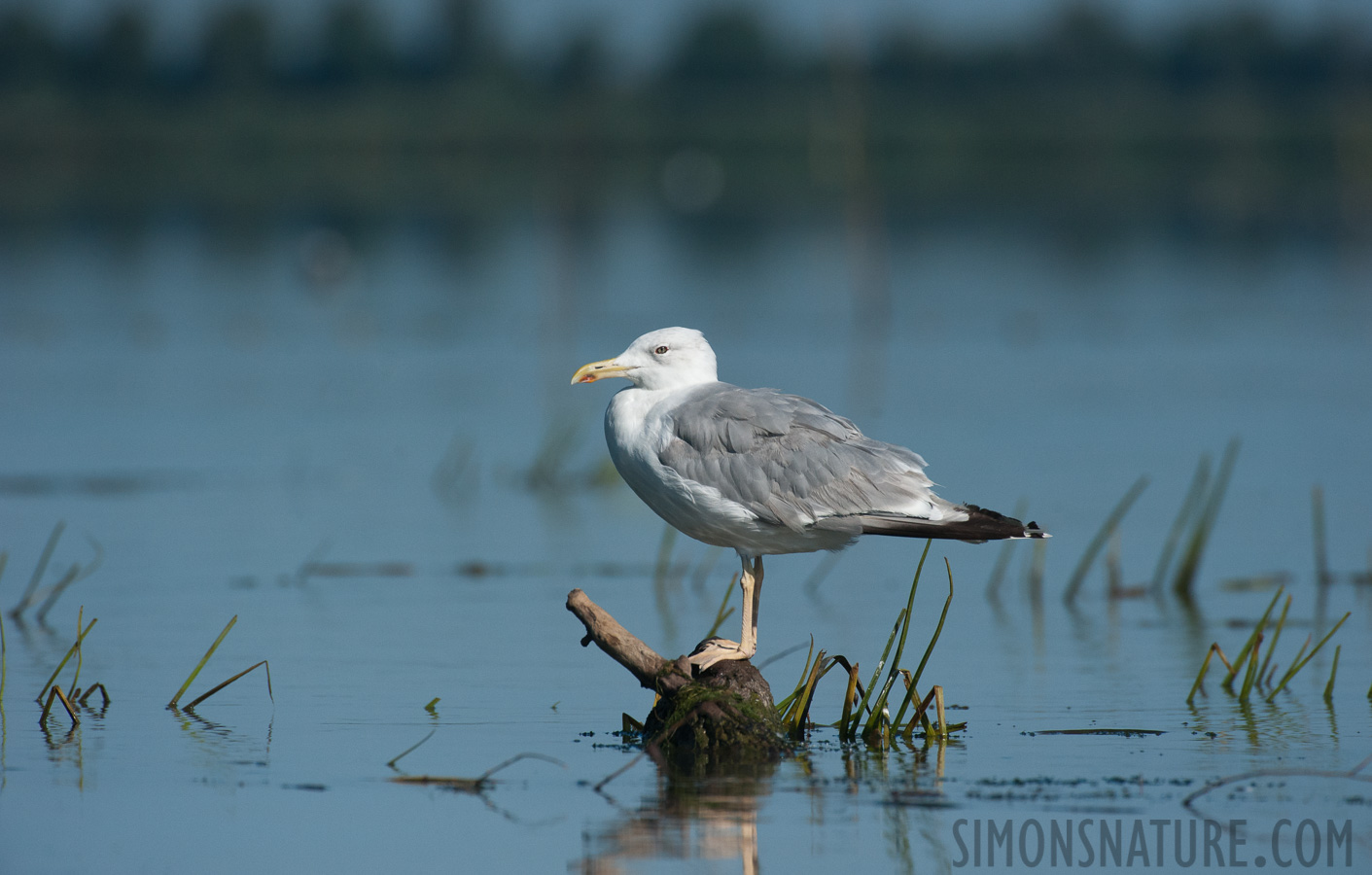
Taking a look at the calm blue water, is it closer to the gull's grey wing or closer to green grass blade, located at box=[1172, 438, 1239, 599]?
green grass blade, located at box=[1172, 438, 1239, 599]

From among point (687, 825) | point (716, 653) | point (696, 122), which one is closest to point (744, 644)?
point (716, 653)

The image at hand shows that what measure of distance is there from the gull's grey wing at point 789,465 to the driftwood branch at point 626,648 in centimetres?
61

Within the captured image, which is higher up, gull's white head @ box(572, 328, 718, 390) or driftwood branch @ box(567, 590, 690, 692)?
gull's white head @ box(572, 328, 718, 390)

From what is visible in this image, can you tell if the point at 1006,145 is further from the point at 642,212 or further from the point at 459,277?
the point at 459,277

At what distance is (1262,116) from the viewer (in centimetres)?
8569

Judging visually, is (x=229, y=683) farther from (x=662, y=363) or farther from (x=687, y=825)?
(x=687, y=825)

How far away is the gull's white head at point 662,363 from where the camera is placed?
694 centimetres

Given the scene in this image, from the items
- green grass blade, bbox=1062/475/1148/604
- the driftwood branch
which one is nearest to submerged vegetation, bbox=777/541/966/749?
the driftwood branch

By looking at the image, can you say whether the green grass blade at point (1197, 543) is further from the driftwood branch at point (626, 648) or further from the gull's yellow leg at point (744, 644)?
the driftwood branch at point (626, 648)

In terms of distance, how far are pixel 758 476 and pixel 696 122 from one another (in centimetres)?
8639

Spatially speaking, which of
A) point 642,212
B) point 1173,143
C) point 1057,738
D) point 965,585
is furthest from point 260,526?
point 1173,143

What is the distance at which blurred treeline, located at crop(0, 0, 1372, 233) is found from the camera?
61062 millimetres

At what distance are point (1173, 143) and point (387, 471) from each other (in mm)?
80347

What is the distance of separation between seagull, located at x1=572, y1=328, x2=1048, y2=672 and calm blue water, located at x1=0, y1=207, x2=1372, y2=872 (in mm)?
825
